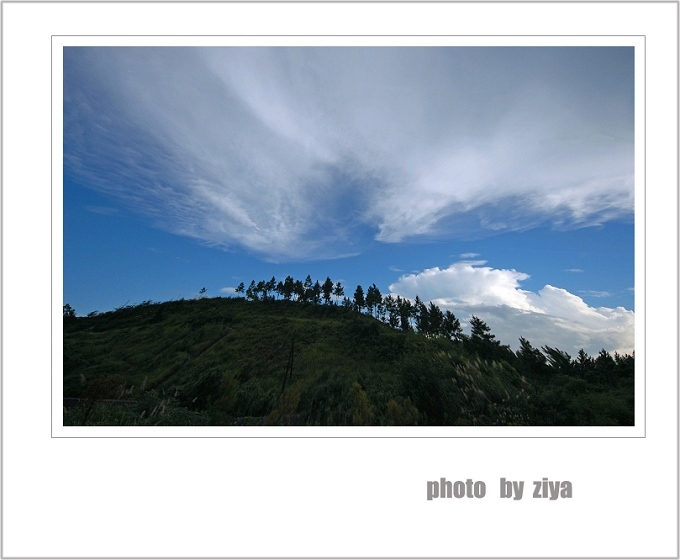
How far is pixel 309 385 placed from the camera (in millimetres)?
8383

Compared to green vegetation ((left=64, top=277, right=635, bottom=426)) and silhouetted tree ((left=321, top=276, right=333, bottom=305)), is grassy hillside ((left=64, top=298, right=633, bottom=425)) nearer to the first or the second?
green vegetation ((left=64, top=277, right=635, bottom=426))

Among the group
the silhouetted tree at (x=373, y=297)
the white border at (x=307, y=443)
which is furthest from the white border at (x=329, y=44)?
the silhouetted tree at (x=373, y=297)

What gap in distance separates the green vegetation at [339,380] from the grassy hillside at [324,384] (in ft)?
0.11

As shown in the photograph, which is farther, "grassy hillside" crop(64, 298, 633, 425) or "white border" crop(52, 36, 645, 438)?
"grassy hillside" crop(64, 298, 633, 425)

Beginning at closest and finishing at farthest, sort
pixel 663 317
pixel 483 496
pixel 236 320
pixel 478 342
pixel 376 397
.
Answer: pixel 483 496 → pixel 663 317 → pixel 376 397 → pixel 478 342 → pixel 236 320

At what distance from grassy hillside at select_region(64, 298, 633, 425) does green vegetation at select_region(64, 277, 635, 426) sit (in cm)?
3

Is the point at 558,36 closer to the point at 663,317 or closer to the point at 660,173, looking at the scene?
the point at 660,173

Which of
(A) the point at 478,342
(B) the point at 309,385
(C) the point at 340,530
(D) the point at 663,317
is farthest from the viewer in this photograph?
(A) the point at 478,342

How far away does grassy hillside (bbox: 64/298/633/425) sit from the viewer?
6.43m

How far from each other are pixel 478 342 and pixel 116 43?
12.9 m

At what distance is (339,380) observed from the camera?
8.49m

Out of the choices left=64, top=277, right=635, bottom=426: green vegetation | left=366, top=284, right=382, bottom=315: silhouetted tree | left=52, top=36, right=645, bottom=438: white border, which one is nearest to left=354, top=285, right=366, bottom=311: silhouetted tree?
left=366, top=284, right=382, bottom=315: silhouetted tree

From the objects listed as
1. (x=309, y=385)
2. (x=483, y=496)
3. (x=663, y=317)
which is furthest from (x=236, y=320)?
(x=663, y=317)

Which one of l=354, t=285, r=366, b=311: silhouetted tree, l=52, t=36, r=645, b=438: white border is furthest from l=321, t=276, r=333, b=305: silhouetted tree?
l=52, t=36, r=645, b=438: white border
